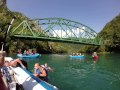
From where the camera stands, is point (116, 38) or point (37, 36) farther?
point (116, 38)

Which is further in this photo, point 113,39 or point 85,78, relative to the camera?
point 113,39

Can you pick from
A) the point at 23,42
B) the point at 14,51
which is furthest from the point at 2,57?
the point at 23,42

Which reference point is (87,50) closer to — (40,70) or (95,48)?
(95,48)

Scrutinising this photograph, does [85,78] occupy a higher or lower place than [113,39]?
lower

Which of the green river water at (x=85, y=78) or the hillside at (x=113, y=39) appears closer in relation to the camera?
the green river water at (x=85, y=78)

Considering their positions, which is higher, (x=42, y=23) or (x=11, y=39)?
(x=42, y=23)

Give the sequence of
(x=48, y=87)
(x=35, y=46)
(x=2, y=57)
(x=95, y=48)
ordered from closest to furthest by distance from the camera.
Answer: (x=2, y=57), (x=48, y=87), (x=35, y=46), (x=95, y=48)

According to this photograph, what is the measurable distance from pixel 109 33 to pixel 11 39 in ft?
130

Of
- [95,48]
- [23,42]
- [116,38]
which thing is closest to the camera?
[23,42]

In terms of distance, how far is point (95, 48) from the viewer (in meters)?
106

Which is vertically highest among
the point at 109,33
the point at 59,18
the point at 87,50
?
the point at 59,18

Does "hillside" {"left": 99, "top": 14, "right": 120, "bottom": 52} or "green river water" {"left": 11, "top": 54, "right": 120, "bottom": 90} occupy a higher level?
"hillside" {"left": 99, "top": 14, "right": 120, "bottom": 52}

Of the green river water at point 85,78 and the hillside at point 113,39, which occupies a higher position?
the hillside at point 113,39

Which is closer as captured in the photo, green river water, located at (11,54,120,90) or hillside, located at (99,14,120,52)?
green river water, located at (11,54,120,90)
